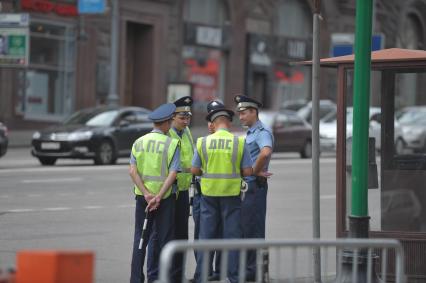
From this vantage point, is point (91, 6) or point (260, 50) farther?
point (260, 50)

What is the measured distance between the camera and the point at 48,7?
3803 centimetres

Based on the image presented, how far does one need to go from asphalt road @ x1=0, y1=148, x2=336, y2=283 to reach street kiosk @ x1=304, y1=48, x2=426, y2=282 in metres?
2.55

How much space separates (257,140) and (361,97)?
187cm

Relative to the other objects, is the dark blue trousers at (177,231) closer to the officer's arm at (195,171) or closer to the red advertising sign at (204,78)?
the officer's arm at (195,171)

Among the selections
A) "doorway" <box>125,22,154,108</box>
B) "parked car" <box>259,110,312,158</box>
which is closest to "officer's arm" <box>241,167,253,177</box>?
"parked car" <box>259,110,312,158</box>

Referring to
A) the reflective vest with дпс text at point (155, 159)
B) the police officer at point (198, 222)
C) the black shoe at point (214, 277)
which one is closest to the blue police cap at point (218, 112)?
the police officer at point (198, 222)

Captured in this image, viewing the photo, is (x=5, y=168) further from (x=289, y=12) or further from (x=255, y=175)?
(x=289, y=12)

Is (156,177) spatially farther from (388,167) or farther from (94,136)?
(94,136)

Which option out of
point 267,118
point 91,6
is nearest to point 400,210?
point 267,118

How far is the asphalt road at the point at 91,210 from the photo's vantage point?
1385 centimetres

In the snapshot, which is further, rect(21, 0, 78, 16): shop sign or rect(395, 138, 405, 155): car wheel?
rect(21, 0, 78, 16): shop sign

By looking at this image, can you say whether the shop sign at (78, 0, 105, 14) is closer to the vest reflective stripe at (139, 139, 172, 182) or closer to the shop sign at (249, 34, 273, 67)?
the shop sign at (249, 34, 273, 67)

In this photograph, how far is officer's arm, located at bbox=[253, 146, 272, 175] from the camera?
10891mm

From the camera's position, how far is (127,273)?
1206 centimetres
